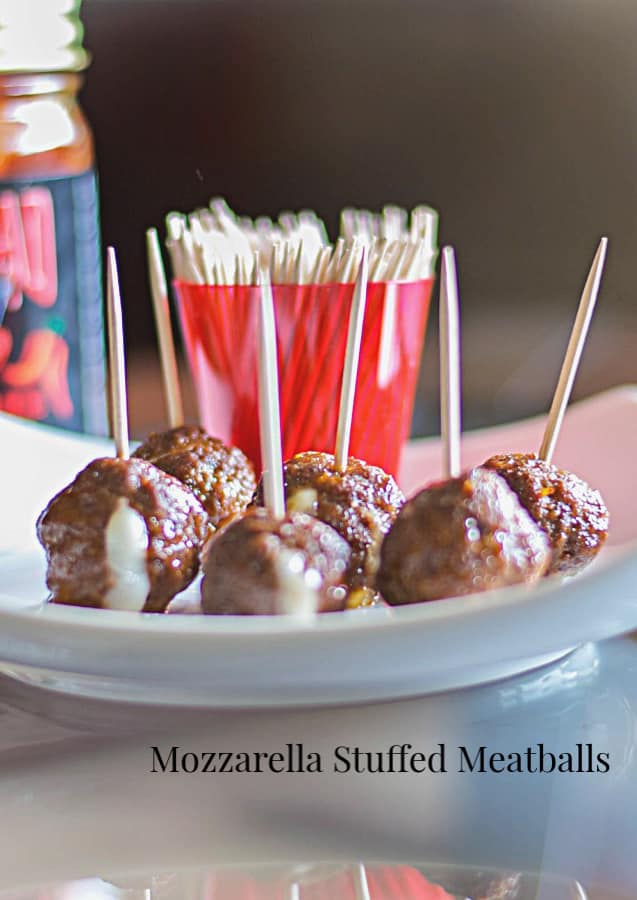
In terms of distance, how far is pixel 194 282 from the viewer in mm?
1127

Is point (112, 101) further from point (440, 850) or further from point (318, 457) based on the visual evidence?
point (440, 850)

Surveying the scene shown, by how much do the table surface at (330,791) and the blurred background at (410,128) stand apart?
160 cm

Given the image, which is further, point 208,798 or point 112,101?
point 112,101

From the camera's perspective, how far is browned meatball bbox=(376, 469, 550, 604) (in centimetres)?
73

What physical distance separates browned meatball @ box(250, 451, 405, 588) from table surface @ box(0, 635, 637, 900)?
0.10 m

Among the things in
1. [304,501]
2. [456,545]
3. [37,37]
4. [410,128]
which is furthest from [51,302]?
[410,128]

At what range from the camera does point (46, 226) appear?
4.35 ft

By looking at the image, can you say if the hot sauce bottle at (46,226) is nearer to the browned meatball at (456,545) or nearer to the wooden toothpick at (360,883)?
the browned meatball at (456,545)

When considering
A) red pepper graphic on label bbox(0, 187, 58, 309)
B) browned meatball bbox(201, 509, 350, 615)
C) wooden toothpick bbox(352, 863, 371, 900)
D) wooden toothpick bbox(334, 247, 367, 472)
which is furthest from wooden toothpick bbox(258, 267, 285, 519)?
red pepper graphic on label bbox(0, 187, 58, 309)

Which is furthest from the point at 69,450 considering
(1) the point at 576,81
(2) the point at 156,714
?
(1) the point at 576,81

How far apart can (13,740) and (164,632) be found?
A: 169mm

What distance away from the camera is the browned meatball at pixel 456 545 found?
0.73 meters

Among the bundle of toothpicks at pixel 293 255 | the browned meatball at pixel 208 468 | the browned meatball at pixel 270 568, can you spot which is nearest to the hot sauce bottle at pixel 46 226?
the bundle of toothpicks at pixel 293 255

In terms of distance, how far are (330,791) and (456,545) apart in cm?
17
